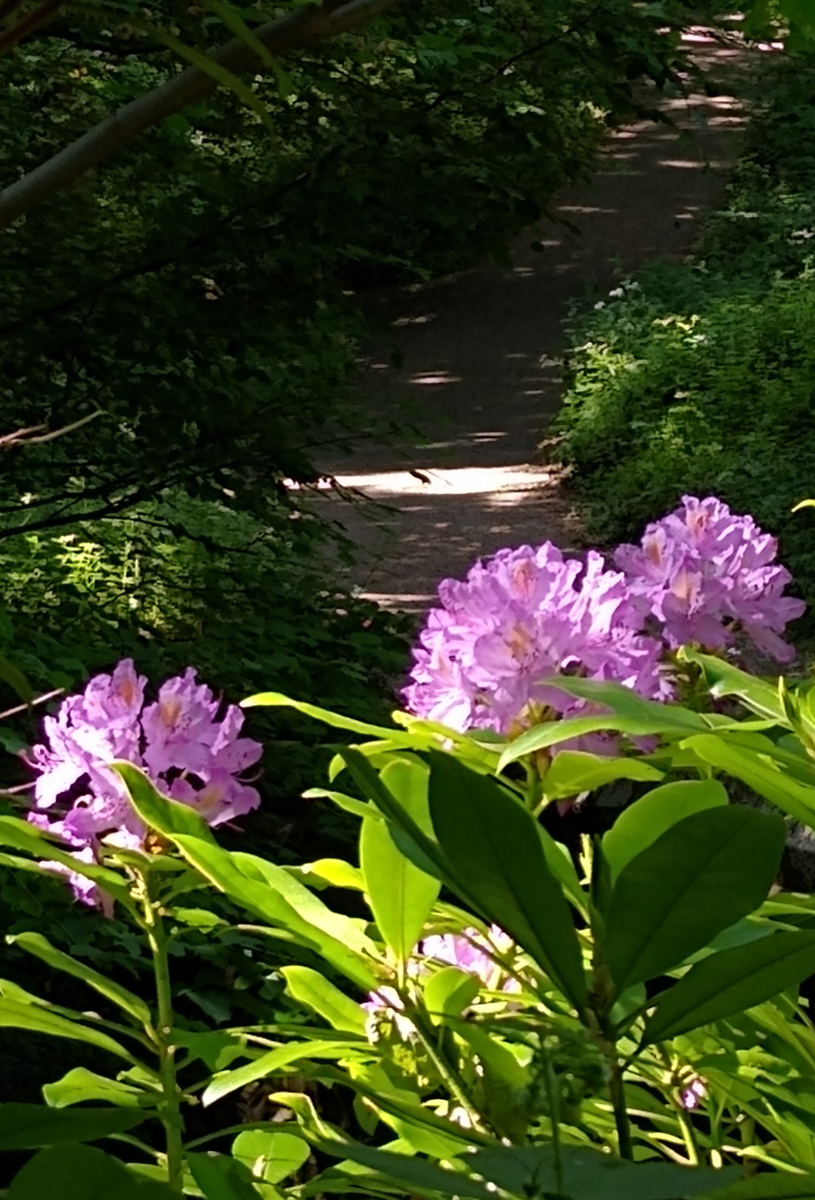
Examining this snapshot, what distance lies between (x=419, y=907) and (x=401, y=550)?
6.54 meters

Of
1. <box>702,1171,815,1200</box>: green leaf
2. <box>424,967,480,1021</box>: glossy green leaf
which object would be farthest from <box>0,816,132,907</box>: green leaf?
<box>702,1171,815,1200</box>: green leaf

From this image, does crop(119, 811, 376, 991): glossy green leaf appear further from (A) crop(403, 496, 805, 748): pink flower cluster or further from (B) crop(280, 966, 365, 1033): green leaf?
(A) crop(403, 496, 805, 748): pink flower cluster

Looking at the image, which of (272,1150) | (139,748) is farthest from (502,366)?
(272,1150)

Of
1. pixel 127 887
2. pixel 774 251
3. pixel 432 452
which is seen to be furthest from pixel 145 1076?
pixel 774 251

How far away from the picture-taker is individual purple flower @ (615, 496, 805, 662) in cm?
112

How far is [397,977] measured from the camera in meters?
0.84

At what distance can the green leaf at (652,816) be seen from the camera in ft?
2.36

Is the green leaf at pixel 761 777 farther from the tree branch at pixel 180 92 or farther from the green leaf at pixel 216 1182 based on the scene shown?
the tree branch at pixel 180 92

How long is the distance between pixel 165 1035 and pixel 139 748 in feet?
0.78

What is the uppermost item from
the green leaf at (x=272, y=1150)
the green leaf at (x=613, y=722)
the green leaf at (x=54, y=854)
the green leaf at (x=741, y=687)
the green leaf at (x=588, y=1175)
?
the green leaf at (x=588, y=1175)

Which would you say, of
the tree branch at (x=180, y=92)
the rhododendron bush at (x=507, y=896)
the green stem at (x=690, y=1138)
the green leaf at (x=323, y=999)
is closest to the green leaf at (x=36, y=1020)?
the rhododendron bush at (x=507, y=896)

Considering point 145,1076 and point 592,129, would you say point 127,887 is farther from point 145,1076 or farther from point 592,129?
point 592,129

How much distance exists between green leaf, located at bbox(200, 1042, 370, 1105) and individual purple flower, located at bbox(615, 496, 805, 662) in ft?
1.38

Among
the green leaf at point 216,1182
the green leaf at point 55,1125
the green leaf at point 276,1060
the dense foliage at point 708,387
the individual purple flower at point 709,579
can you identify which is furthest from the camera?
the dense foliage at point 708,387
